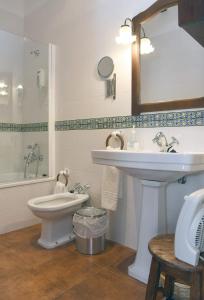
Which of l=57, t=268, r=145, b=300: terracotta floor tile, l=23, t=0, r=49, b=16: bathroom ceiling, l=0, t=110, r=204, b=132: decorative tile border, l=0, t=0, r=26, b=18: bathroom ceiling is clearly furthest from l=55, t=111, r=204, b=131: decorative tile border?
l=0, t=0, r=26, b=18: bathroom ceiling

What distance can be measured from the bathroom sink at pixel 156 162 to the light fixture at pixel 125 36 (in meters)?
0.96

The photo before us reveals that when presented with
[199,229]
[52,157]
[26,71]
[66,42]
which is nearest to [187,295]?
[199,229]

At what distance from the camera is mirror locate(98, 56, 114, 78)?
6.86 ft

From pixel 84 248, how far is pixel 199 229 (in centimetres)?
108

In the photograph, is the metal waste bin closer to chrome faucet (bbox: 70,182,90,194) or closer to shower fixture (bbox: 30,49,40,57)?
chrome faucet (bbox: 70,182,90,194)

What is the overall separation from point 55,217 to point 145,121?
3.54 ft

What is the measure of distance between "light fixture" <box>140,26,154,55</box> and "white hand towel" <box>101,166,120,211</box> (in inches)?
38.3

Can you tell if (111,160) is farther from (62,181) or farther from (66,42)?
(66,42)

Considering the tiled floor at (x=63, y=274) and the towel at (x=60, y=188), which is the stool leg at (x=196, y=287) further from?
the towel at (x=60, y=188)

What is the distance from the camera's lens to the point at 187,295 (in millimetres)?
1331

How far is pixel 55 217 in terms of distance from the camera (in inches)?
77.5

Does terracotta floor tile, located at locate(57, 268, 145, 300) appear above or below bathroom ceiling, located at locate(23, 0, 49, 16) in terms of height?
below

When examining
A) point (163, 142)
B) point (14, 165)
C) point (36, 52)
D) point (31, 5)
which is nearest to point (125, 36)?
point (163, 142)

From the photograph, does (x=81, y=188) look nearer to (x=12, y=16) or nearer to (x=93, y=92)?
(x=93, y=92)
